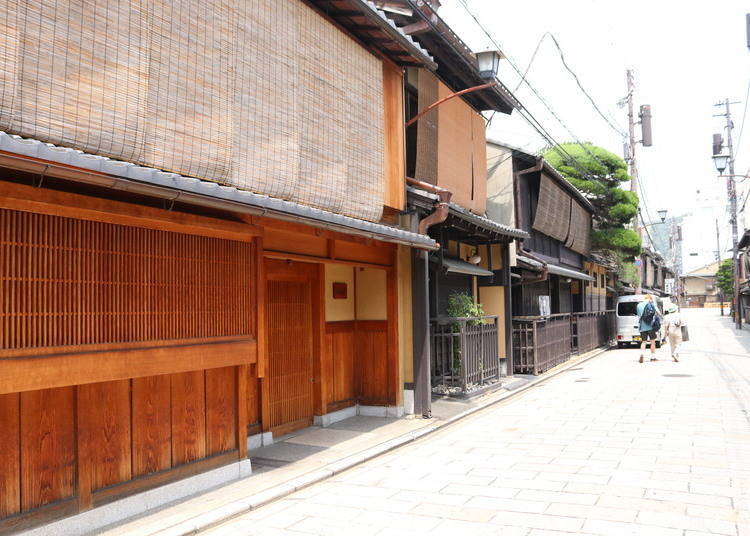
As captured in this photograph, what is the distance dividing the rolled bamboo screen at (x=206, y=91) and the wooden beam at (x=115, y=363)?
183cm

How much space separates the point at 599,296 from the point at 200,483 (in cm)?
3167

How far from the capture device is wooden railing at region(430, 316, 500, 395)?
1279cm

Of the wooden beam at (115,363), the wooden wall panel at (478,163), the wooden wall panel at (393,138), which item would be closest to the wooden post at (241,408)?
the wooden beam at (115,363)

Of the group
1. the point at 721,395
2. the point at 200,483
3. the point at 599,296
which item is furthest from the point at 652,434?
the point at 599,296

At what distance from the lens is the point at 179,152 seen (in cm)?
Result: 601

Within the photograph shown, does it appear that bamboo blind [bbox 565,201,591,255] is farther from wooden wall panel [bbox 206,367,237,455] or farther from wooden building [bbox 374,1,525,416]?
wooden wall panel [bbox 206,367,237,455]

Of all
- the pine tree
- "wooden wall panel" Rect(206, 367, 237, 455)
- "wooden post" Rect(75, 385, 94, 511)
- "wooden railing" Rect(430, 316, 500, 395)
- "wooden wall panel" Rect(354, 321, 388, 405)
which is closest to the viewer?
"wooden post" Rect(75, 385, 94, 511)

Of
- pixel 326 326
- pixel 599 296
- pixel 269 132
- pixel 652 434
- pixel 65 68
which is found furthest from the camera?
pixel 599 296

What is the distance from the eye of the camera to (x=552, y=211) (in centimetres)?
2323

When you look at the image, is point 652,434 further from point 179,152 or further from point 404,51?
point 179,152

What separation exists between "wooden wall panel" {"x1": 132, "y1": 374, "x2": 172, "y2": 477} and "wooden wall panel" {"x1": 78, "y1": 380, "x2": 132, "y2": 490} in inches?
4.0

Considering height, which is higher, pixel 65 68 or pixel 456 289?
pixel 65 68

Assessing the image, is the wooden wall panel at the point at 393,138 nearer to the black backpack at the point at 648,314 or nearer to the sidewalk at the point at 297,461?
the sidewalk at the point at 297,461

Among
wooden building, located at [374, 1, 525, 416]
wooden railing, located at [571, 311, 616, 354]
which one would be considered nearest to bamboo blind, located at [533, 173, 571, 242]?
wooden railing, located at [571, 311, 616, 354]
